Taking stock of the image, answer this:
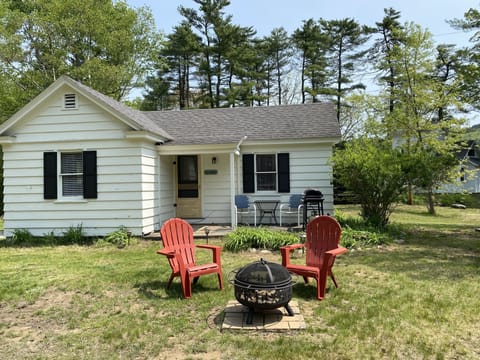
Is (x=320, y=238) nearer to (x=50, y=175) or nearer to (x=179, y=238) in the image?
(x=179, y=238)

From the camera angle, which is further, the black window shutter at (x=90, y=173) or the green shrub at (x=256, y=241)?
the black window shutter at (x=90, y=173)

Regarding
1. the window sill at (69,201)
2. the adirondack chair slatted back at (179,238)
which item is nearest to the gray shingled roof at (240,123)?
the window sill at (69,201)

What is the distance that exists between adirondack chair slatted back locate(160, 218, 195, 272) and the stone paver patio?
1420mm

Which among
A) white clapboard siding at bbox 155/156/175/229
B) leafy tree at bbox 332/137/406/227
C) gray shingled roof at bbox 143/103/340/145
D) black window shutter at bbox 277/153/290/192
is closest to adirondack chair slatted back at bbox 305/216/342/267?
leafy tree at bbox 332/137/406/227

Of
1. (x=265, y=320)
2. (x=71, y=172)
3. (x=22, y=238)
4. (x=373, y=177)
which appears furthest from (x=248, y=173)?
(x=265, y=320)

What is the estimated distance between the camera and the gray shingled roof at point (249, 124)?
35.6 feet

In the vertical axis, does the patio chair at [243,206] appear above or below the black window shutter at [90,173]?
below

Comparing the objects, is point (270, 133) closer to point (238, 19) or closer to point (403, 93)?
point (403, 93)

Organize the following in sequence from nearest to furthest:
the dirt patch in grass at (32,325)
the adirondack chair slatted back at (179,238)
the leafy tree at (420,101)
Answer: the dirt patch in grass at (32,325)
the adirondack chair slatted back at (179,238)
the leafy tree at (420,101)

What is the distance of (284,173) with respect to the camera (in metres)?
10.9

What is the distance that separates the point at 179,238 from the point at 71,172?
544 centimetres

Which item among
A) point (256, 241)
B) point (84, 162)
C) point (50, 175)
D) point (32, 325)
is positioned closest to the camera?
point (32, 325)

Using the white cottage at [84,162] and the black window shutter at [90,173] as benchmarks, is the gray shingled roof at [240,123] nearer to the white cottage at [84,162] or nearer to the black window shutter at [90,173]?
the white cottage at [84,162]

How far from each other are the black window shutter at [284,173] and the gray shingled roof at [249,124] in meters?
0.67
